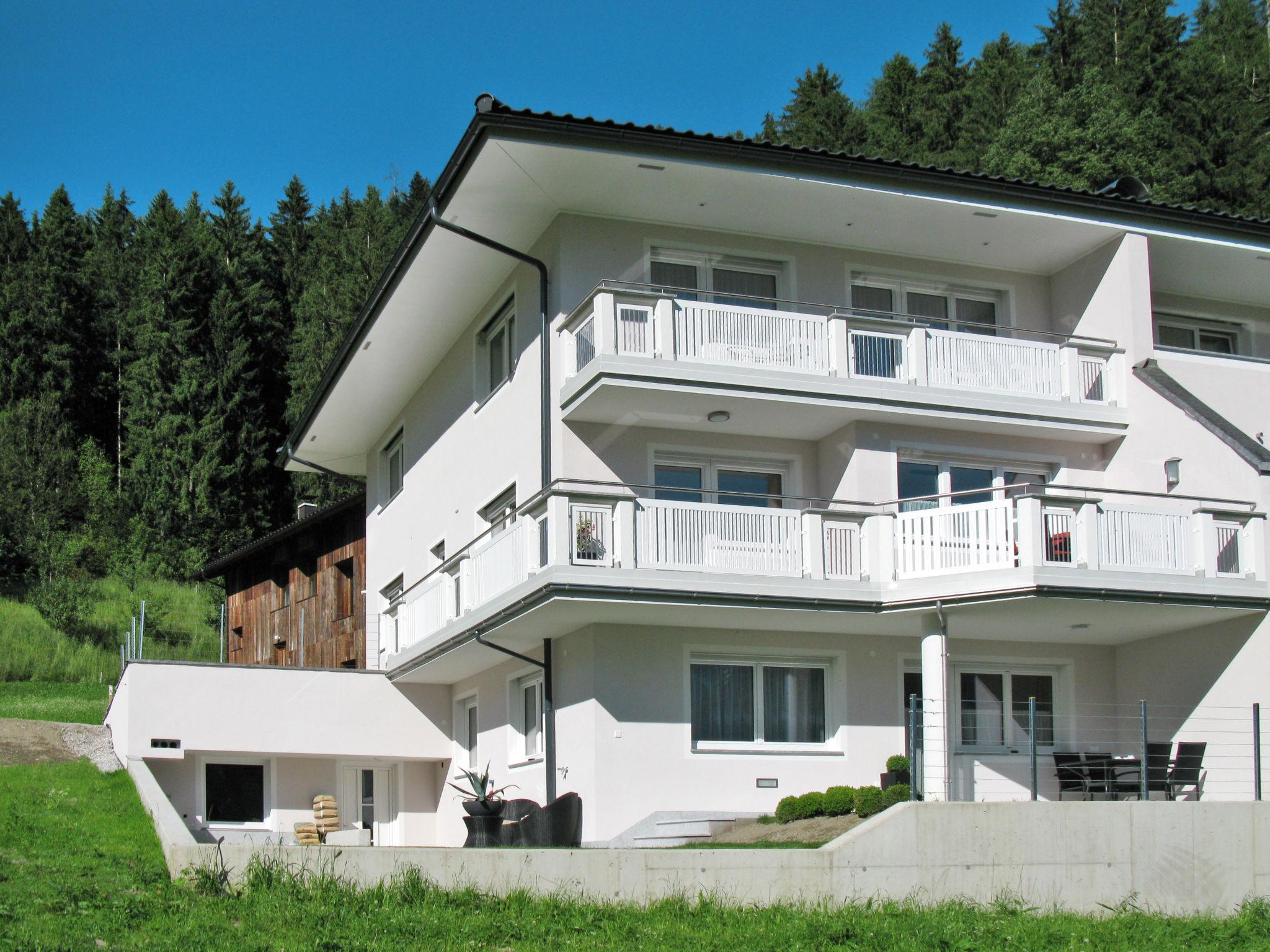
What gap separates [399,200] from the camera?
204 feet

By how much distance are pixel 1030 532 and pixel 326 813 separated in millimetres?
12763

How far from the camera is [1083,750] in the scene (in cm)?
1998

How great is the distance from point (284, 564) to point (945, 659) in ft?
70.4

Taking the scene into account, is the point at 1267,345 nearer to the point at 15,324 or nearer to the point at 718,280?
the point at 718,280

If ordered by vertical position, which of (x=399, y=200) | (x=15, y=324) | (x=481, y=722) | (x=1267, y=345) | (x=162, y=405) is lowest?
(x=481, y=722)

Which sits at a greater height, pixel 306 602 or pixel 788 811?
pixel 306 602

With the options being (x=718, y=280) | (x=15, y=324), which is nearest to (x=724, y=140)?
(x=718, y=280)

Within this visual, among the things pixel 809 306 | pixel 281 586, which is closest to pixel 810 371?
pixel 809 306

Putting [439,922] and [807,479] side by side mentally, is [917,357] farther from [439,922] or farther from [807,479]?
[439,922]

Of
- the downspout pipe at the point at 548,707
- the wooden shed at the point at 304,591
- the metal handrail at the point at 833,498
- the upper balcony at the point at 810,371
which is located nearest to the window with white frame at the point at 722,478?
the metal handrail at the point at 833,498

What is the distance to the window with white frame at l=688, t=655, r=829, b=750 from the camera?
61.6 ft

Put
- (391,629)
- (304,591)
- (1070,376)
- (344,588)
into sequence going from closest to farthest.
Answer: (1070,376) → (391,629) → (344,588) → (304,591)

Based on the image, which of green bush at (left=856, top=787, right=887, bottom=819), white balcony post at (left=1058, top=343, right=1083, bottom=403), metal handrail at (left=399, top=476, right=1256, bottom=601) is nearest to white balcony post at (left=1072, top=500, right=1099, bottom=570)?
metal handrail at (left=399, top=476, right=1256, bottom=601)

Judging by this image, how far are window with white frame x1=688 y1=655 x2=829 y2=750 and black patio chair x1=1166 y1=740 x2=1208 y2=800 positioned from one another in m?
4.40
